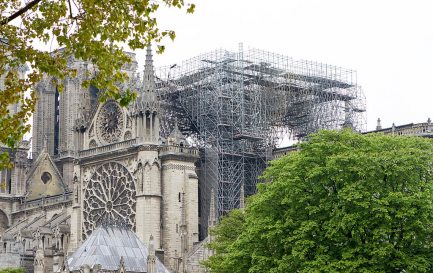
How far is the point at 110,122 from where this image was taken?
8569 centimetres

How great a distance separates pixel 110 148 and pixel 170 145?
5.83 metres

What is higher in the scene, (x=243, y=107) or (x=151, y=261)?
(x=243, y=107)

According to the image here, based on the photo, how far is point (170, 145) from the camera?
3182 inches

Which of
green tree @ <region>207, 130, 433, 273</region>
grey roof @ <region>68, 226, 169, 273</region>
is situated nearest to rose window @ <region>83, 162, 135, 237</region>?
grey roof @ <region>68, 226, 169, 273</region>

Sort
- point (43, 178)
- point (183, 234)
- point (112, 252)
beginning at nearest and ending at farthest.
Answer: point (112, 252), point (183, 234), point (43, 178)

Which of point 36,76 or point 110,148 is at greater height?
point 110,148

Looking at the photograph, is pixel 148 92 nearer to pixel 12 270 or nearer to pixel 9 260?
pixel 12 270

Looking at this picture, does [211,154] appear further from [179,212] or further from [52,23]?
[52,23]

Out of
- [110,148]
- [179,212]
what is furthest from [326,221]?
[110,148]

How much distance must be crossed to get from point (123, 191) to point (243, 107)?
1077 centimetres

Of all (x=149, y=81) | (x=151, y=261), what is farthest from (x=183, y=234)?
(x=149, y=81)

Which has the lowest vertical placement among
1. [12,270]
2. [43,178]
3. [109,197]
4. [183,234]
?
[12,270]

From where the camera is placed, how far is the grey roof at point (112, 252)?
225 feet

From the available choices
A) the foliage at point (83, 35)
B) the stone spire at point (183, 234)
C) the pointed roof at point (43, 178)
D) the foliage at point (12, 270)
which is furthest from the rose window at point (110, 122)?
the foliage at point (83, 35)
